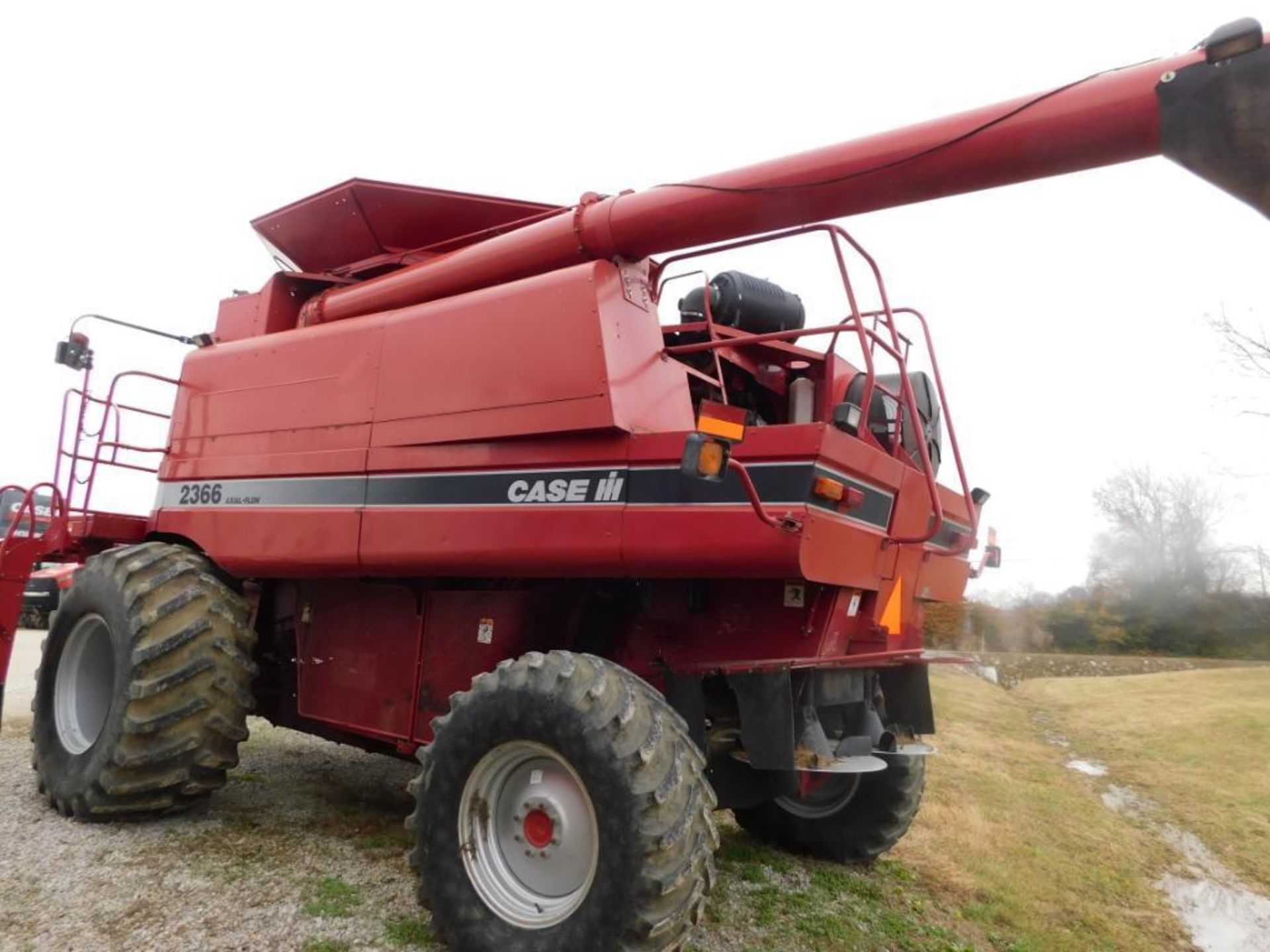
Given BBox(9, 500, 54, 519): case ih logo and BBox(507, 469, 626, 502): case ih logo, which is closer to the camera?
A: BBox(507, 469, 626, 502): case ih logo

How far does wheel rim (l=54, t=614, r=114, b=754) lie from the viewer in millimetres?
5258

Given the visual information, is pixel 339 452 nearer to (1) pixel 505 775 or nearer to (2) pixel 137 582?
(2) pixel 137 582

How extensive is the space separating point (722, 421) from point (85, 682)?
4.57m

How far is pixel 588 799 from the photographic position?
3244 mm

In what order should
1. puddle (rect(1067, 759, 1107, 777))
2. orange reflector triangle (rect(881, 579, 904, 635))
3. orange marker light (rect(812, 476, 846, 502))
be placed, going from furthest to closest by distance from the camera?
puddle (rect(1067, 759, 1107, 777)) < orange reflector triangle (rect(881, 579, 904, 635)) < orange marker light (rect(812, 476, 846, 502))

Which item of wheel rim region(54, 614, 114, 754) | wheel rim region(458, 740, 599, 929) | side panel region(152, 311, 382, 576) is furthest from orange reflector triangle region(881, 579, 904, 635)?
wheel rim region(54, 614, 114, 754)

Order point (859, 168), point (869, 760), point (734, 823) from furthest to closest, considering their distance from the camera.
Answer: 1. point (734, 823)
2. point (869, 760)
3. point (859, 168)

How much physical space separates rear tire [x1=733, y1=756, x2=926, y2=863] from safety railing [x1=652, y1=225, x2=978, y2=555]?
1.39 m

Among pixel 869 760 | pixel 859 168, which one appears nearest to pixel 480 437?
pixel 859 168

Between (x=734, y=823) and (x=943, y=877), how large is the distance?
1.35m

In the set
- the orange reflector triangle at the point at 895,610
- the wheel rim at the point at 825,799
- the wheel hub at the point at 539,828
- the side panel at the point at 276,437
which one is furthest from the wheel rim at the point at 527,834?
the wheel rim at the point at 825,799

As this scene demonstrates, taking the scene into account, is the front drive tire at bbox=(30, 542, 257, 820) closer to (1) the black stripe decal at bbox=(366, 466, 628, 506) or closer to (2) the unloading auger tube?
(1) the black stripe decal at bbox=(366, 466, 628, 506)

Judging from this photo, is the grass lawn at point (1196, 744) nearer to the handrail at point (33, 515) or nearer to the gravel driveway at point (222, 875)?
the gravel driveway at point (222, 875)

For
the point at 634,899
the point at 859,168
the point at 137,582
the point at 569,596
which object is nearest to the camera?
the point at 634,899
